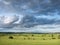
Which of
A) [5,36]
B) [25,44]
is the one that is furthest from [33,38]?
[5,36]

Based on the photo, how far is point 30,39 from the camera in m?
5.45

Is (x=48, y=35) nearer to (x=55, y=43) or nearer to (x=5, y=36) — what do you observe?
(x=55, y=43)

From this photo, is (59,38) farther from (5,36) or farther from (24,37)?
(5,36)

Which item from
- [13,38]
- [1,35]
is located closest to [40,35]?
[13,38]

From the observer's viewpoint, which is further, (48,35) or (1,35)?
(1,35)

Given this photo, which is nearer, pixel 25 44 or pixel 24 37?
pixel 25 44

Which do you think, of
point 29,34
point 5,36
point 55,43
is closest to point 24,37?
point 29,34

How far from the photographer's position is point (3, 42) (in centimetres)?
529

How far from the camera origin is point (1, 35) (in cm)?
567

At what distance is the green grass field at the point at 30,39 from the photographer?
5192 mm

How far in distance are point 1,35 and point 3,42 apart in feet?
1.48

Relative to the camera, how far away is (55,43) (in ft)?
16.4

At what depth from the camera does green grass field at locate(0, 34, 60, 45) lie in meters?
5.19

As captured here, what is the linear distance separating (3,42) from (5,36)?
393 mm
